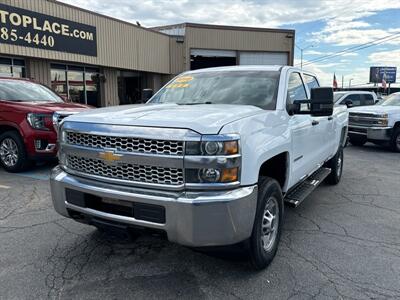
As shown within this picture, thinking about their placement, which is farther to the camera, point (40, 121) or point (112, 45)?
point (112, 45)

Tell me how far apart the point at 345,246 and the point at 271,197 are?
3.98 feet

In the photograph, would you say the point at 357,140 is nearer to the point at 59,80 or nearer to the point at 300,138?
the point at 300,138

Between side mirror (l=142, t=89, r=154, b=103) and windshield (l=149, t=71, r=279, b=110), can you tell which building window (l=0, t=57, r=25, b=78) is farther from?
windshield (l=149, t=71, r=279, b=110)

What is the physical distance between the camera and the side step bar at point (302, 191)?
409 centimetres

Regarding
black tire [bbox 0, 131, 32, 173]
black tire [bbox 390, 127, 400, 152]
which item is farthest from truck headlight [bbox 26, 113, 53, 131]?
black tire [bbox 390, 127, 400, 152]

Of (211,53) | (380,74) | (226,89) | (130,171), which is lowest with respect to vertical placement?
(130,171)

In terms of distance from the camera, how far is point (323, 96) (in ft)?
12.2

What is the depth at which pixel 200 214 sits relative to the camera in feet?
8.62

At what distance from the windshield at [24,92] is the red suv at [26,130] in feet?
0.13

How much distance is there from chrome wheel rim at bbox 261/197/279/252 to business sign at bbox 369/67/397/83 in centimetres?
7571

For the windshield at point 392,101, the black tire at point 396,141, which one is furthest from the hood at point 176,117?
the windshield at point 392,101

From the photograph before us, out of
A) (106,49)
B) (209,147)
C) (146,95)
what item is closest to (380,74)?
(106,49)

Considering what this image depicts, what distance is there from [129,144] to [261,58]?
2468 centimetres

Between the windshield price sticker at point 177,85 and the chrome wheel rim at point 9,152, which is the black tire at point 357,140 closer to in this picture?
the windshield price sticker at point 177,85
